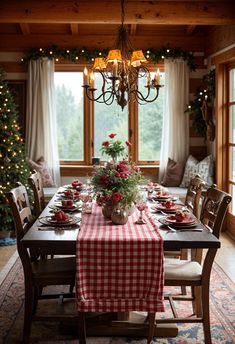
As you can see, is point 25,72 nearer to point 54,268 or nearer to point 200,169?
point 200,169

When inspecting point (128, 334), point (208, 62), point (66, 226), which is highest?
point (208, 62)

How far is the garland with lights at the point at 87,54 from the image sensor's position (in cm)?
664

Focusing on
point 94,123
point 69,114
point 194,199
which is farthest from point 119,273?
point 69,114

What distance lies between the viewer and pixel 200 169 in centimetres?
643

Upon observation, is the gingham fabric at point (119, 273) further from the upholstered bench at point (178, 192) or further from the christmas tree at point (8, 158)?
the upholstered bench at point (178, 192)

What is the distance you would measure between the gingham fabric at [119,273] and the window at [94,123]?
167 inches

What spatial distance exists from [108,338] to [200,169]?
146 inches

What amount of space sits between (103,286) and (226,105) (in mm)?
3978

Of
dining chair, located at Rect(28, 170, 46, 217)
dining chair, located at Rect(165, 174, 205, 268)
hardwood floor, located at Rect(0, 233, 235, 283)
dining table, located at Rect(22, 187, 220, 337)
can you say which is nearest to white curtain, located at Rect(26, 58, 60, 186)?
hardwood floor, located at Rect(0, 233, 235, 283)

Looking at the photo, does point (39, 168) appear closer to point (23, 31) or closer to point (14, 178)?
point (14, 178)

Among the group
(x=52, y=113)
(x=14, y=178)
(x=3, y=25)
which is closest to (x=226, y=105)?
(x=52, y=113)

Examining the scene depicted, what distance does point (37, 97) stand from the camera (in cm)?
673

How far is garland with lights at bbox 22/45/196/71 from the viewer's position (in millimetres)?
6637

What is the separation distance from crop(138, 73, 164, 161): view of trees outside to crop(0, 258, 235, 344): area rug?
324 cm
